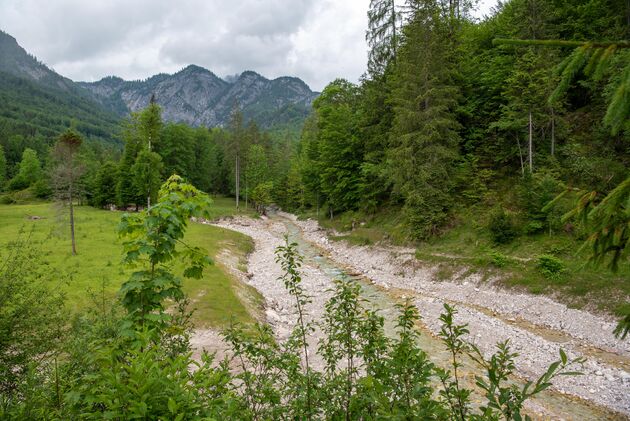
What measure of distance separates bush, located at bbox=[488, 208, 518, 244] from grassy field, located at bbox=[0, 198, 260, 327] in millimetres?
15520

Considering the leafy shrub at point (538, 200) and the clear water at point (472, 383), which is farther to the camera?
the leafy shrub at point (538, 200)

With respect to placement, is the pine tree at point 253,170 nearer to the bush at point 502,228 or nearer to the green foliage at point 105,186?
the green foliage at point 105,186

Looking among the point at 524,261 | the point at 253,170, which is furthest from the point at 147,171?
the point at 524,261

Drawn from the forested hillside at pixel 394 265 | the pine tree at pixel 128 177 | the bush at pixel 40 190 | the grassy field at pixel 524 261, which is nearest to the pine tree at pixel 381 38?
the forested hillside at pixel 394 265

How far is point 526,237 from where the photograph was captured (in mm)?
20906

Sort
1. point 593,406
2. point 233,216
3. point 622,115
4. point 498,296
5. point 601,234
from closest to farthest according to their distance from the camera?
point 622,115 → point 601,234 → point 593,406 → point 498,296 → point 233,216

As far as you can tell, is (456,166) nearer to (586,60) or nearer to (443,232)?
(443,232)

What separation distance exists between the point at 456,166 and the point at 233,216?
1400 inches

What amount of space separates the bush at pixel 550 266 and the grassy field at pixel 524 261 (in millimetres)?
120

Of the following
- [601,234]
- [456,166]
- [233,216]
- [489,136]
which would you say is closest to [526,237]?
[456,166]

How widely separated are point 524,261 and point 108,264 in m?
25.0

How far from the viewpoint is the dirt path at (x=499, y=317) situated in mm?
10984

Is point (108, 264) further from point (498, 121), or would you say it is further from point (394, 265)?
point (498, 121)

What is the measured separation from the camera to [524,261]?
19.2 meters
